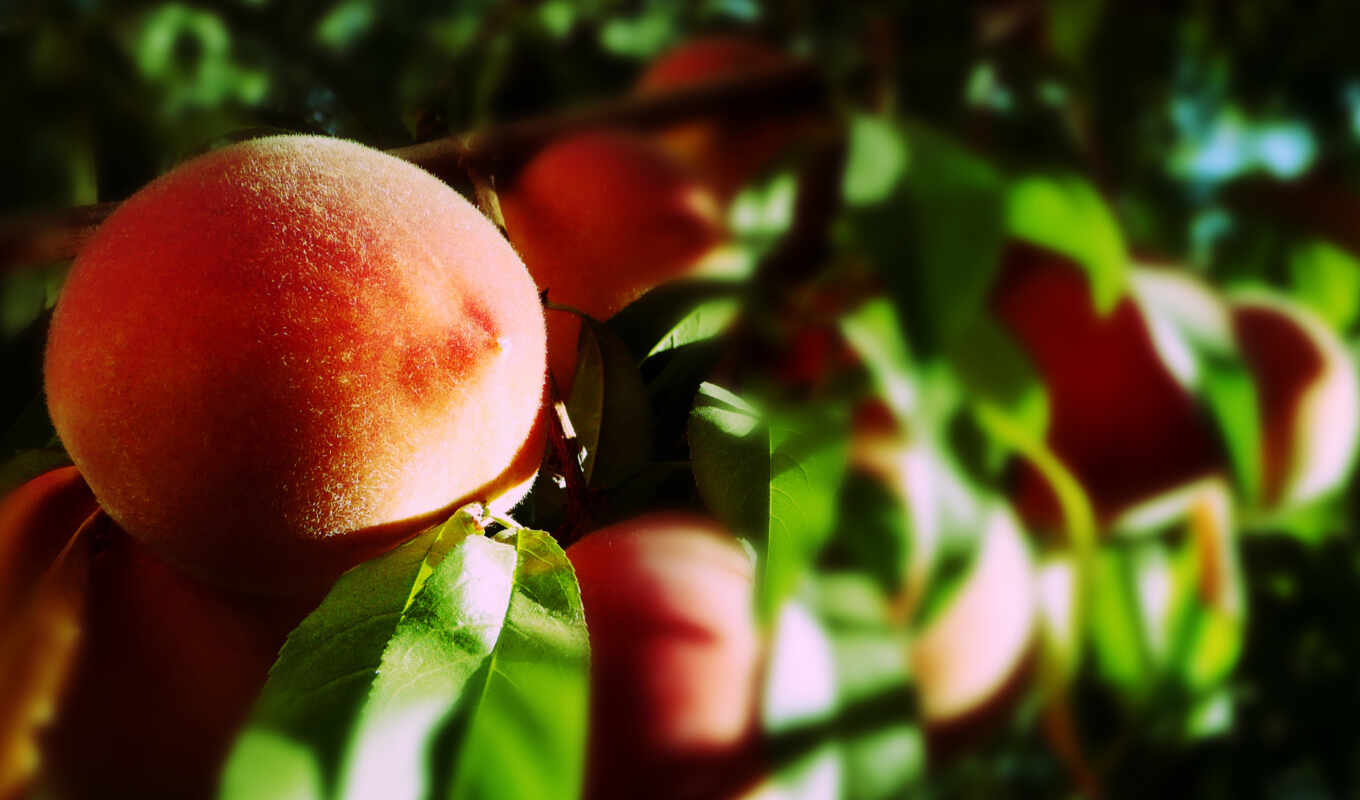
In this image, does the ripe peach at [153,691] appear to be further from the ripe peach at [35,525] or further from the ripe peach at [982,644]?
the ripe peach at [982,644]

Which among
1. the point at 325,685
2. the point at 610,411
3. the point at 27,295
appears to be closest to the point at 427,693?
the point at 325,685

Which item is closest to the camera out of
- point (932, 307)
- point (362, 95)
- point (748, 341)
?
point (932, 307)

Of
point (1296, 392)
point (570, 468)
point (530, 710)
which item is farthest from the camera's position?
point (1296, 392)

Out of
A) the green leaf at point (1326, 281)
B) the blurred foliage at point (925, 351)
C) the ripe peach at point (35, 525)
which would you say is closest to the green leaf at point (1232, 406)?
the blurred foliage at point (925, 351)

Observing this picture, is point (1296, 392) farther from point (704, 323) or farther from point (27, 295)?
point (27, 295)

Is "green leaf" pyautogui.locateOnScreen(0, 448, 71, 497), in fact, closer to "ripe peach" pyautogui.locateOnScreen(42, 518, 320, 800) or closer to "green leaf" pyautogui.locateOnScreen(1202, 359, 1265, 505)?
"ripe peach" pyautogui.locateOnScreen(42, 518, 320, 800)

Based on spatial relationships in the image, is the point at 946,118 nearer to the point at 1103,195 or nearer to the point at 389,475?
the point at 1103,195

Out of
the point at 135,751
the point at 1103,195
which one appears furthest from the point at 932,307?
the point at 135,751
